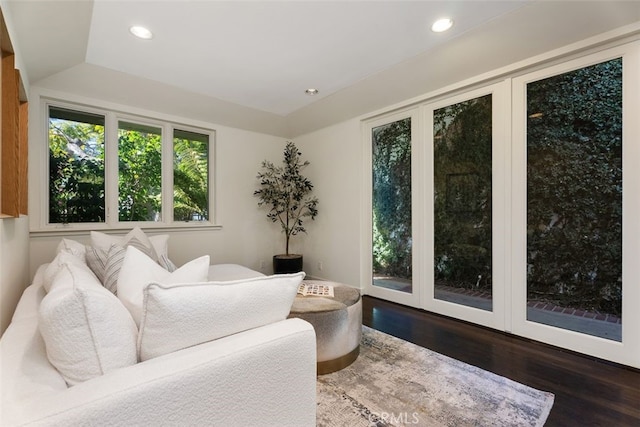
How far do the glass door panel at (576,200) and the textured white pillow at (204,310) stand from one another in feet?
7.83

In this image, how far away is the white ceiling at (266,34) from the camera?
1983mm

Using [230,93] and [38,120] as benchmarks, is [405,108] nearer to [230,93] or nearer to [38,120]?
[230,93]

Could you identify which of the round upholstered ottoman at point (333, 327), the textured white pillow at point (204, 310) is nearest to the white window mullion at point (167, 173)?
the round upholstered ottoman at point (333, 327)

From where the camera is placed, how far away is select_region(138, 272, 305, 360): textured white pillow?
895 mm

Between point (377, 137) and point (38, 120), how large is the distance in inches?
143

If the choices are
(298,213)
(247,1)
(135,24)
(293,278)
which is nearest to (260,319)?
(293,278)

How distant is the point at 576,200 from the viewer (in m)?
2.30

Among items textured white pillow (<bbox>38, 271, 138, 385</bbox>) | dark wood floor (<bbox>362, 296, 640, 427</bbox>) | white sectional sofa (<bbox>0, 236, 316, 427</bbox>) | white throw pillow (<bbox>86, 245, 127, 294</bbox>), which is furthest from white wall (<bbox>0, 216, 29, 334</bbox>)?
dark wood floor (<bbox>362, 296, 640, 427</bbox>)

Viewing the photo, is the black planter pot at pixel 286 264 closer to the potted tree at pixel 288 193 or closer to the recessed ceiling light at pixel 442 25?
the potted tree at pixel 288 193

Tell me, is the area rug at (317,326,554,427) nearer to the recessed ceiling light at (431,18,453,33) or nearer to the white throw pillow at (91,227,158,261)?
the white throw pillow at (91,227,158,261)

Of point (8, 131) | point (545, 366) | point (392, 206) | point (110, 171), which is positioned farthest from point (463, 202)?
point (110, 171)

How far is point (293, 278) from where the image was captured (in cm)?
120

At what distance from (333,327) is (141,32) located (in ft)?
8.81

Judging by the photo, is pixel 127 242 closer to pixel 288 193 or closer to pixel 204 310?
pixel 204 310
